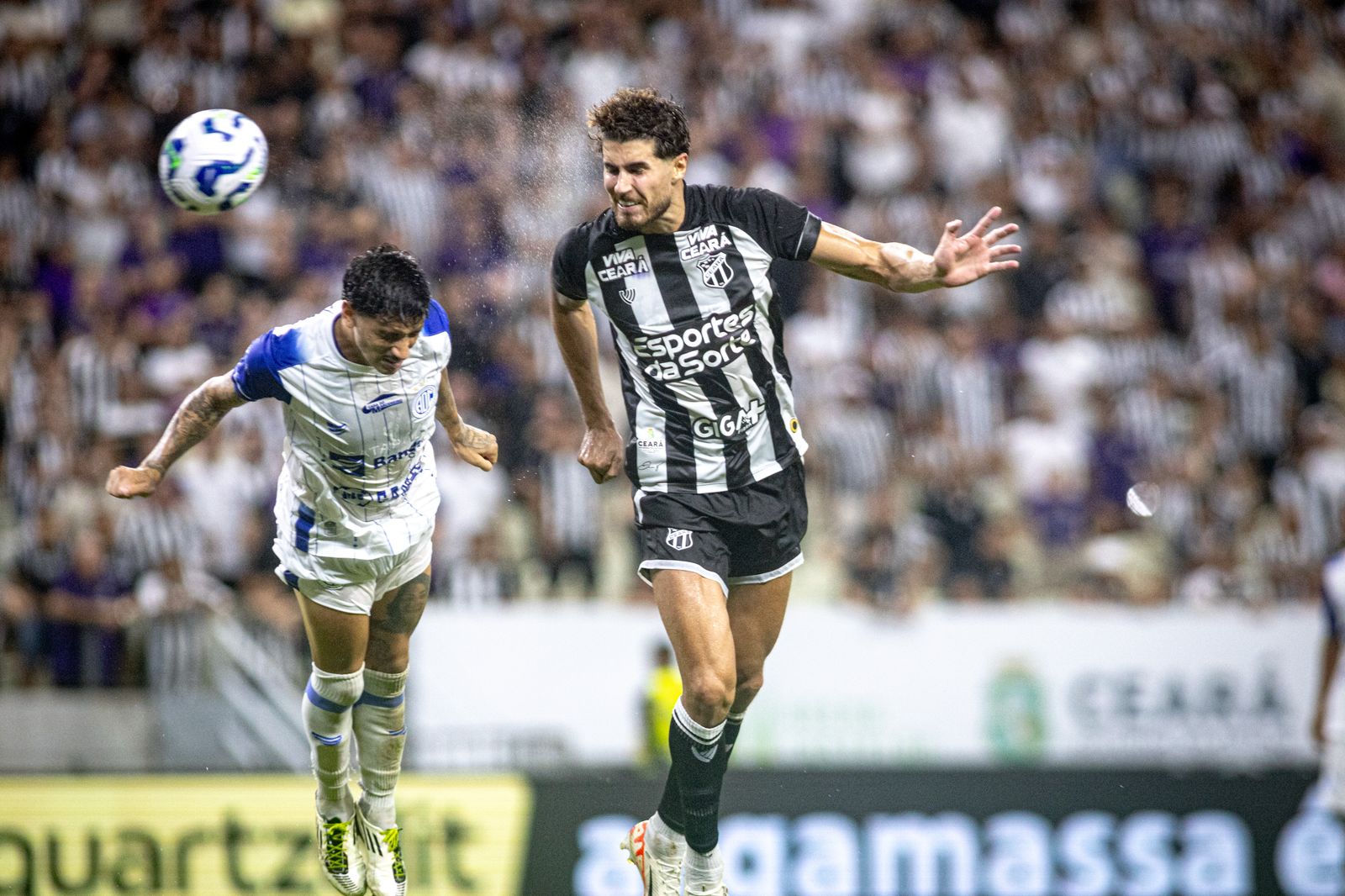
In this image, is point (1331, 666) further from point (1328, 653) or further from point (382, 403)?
point (382, 403)

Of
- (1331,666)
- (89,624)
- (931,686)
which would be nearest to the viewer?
(89,624)

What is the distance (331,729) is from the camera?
6.30 m

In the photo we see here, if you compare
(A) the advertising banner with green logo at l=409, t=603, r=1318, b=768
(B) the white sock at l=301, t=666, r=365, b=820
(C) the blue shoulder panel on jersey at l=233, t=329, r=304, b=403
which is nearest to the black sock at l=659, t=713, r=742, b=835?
(B) the white sock at l=301, t=666, r=365, b=820

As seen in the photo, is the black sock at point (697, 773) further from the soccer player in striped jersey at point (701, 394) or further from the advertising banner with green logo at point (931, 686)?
the advertising banner with green logo at point (931, 686)

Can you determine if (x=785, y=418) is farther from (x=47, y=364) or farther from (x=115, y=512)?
(x=47, y=364)

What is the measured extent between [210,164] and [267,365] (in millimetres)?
1088

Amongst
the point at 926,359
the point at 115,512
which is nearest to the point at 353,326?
the point at 115,512

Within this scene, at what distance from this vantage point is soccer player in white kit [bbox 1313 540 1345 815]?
417 inches

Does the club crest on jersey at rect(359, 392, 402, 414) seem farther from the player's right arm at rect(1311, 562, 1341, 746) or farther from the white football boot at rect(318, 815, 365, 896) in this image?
the player's right arm at rect(1311, 562, 1341, 746)

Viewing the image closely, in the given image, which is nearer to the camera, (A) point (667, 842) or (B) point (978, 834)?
(A) point (667, 842)

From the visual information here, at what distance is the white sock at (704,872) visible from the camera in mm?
6078

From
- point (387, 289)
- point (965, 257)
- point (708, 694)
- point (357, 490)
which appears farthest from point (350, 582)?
point (965, 257)

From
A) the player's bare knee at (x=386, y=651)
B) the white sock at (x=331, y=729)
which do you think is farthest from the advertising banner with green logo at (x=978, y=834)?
the player's bare knee at (x=386, y=651)

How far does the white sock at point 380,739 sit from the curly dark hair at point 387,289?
1.68 m
